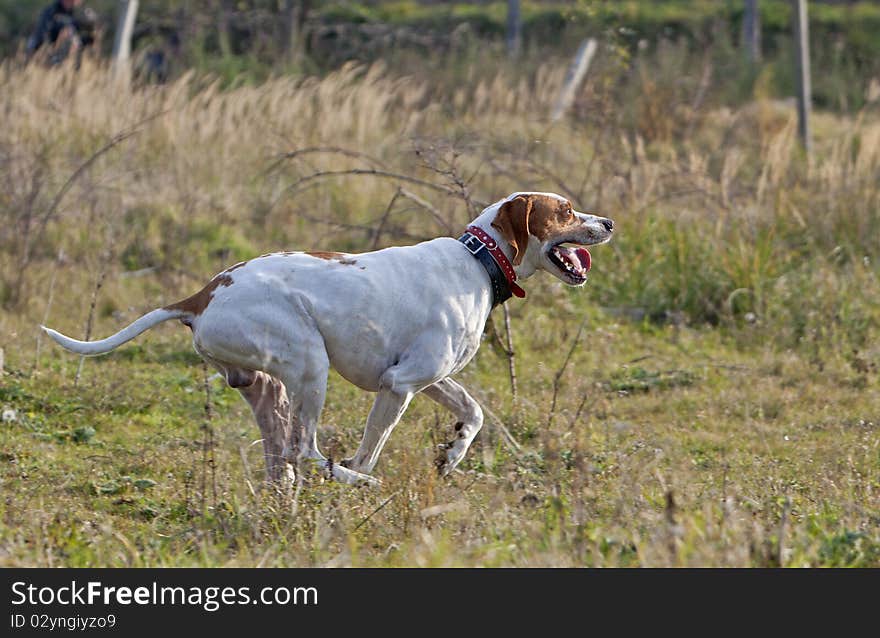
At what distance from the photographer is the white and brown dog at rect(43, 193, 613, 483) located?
17.6ft

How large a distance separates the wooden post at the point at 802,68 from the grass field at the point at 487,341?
1.19ft

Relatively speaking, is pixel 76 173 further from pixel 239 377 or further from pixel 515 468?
pixel 515 468

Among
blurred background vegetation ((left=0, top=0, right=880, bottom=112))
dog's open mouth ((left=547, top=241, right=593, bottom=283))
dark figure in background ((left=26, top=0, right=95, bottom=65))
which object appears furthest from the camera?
blurred background vegetation ((left=0, top=0, right=880, bottom=112))

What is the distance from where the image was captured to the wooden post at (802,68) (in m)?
12.3

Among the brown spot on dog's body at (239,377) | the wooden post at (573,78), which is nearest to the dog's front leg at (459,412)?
the brown spot on dog's body at (239,377)

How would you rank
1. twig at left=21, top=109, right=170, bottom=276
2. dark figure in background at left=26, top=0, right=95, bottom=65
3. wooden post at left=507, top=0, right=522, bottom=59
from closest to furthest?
twig at left=21, top=109, right=170, bottom=276 → dark figure in background at left=26, top=0, right=95, bottom=65 → wooden post at left=507, top=0, right=522, bottom=59

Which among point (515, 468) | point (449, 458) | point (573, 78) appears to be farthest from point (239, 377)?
point (573, 78)

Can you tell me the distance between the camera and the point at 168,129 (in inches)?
460

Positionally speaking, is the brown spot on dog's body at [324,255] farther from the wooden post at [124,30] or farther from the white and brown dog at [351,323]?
the wooden post at [124,30]

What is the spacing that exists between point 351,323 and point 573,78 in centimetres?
897

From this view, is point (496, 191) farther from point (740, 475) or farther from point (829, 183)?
point (740, 475)

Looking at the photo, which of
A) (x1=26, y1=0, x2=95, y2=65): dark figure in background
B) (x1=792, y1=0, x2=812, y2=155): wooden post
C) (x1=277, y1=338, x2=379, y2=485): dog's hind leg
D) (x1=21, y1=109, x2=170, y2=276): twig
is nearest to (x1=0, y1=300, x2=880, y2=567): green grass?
(x1=277, y1=338, x2=379, y2=485): dog's hind leg

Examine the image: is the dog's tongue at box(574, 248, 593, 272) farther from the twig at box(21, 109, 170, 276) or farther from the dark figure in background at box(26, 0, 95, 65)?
the dark figure in background at box(26, 0, 95, 65)

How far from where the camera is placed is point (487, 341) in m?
8.59
